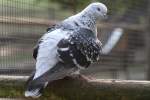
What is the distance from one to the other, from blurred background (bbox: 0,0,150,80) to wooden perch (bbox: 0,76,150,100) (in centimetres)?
54

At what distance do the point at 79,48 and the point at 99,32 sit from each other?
1.58 meters

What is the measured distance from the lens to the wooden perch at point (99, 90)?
5.81ft

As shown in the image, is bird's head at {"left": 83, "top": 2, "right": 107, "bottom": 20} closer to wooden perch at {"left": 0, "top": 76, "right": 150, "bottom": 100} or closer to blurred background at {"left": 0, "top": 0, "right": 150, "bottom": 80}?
wooden perch at {"left": 0, "top": 76, "right": 150, "bottom": 100}

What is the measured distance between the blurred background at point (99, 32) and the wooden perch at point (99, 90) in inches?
21.1

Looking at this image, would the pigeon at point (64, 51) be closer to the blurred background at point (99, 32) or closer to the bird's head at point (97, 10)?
the bird's head at point (97, 10)

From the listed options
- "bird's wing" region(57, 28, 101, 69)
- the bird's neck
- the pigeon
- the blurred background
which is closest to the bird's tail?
the pigeon

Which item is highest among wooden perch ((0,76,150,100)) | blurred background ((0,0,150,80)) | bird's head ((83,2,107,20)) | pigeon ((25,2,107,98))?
bird's head ((83,2,107,20))

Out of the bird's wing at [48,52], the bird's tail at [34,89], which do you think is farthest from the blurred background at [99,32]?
the bird's tail at [34,89]

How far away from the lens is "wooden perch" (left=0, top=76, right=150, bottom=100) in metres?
1.77

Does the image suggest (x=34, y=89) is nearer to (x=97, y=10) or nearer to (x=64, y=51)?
(x=64, y=51)

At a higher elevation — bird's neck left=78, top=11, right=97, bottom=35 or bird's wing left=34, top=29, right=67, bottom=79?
bird's neck left=78, top=11, right=97, bottom=35

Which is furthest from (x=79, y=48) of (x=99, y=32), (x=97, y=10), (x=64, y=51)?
(x=99, y=32)

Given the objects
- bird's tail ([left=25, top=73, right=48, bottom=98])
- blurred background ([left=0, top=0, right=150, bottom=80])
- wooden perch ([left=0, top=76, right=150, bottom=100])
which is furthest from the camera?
blurred background ([left=0, top=0, right=150, bottom=80])

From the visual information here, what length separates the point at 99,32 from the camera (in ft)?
11.2
